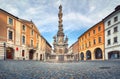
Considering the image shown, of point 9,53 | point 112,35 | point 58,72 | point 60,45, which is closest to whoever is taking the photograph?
point 58,72

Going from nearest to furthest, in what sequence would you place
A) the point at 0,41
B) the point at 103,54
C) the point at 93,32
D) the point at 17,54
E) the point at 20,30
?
the point at 0,41
the point at 17,54
the point at 20,30
the point at 103,54
the point at 93,32

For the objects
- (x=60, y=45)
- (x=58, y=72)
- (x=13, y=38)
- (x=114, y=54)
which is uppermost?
(x=13, y=38)

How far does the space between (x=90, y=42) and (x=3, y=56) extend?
2944 centimetres

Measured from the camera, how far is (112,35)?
33438mm

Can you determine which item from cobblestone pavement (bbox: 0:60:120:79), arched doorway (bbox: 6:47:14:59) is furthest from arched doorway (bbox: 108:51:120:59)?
cobblestone pavement (bbox: 0:60:120:79)

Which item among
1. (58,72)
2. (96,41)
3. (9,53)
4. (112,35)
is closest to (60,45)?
(96,41)

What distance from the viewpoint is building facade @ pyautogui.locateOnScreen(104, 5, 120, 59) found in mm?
31234

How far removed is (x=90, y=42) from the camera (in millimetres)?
46875

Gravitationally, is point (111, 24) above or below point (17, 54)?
above

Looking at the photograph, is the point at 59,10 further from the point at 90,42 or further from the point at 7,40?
the point at 7,40

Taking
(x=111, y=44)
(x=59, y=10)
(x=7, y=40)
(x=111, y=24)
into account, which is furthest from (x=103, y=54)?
(x=59, y=10)

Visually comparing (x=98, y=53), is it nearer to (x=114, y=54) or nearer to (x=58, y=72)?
(x=114, y=54)

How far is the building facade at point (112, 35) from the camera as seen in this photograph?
102ft

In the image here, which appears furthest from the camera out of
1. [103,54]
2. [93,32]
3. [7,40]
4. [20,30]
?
[93,32]
